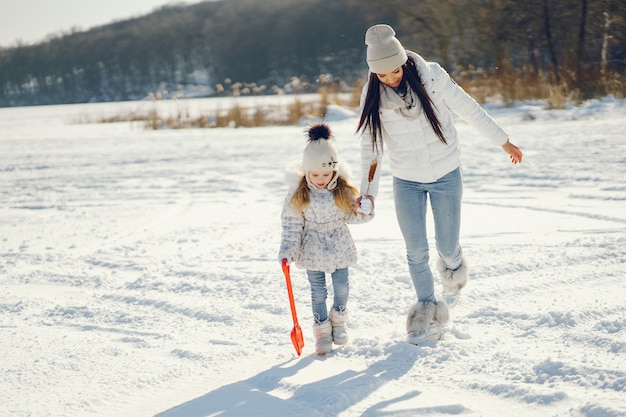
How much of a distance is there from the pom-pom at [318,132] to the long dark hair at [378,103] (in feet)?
0.50

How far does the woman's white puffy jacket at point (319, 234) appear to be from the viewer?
10.4ft

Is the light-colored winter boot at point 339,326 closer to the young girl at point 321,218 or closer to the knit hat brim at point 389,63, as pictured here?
the young girl at point 321,218

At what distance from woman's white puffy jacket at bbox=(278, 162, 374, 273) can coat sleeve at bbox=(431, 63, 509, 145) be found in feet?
2.38

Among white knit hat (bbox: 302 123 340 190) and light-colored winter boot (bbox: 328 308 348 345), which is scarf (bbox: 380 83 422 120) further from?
light-colored winter boot (bbox: 328 308 348 345)

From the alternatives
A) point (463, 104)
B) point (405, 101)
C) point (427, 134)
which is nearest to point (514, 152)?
point (463, 104)

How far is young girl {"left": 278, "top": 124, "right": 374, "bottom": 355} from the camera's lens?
315 cm

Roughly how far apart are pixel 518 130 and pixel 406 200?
7.49 meters

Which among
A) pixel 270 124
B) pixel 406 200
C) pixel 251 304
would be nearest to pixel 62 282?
pixel 251 304

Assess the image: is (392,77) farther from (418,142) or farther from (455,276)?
(455,276)

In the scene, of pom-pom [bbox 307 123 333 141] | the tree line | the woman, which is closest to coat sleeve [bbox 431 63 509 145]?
the woman

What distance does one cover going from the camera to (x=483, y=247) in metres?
4.88

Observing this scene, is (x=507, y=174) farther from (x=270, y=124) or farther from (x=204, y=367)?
(x=270, y=124)

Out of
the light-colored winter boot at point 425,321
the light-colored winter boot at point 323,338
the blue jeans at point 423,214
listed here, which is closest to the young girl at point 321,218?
the light-colored winter boot at point 323,338

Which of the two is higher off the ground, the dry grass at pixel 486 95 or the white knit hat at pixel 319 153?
the dry grass at pixel 486 95
